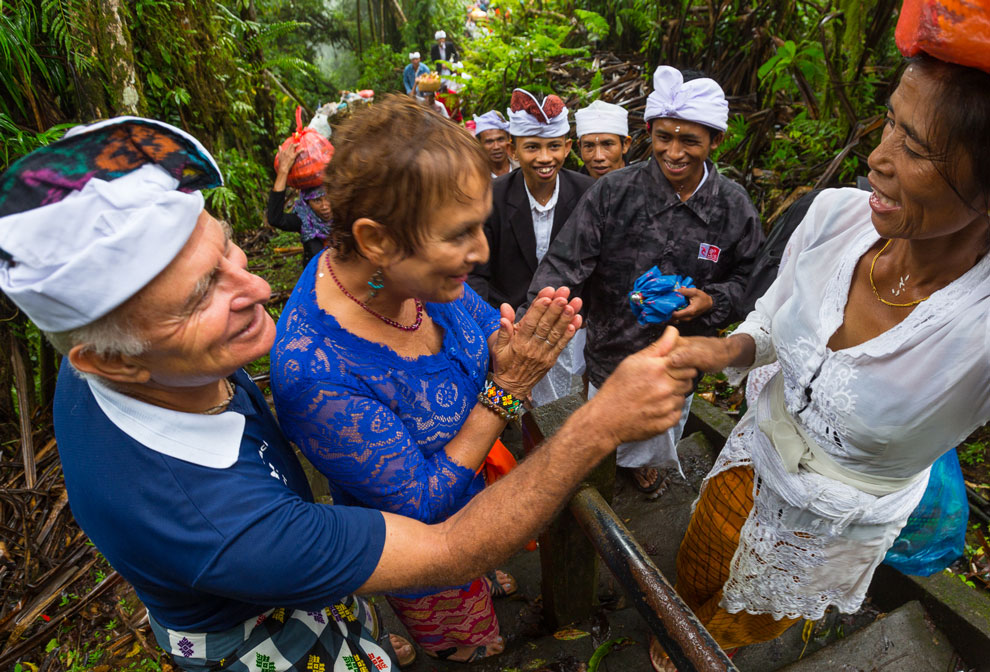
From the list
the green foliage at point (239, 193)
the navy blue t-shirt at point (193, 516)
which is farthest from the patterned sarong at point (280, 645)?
the green foliage at point (239, 193)

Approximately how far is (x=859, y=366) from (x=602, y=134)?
10.4 feet

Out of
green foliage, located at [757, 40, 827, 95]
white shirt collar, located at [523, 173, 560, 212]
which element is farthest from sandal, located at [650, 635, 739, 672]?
green foliage, located at [757, 40, 827, 95]

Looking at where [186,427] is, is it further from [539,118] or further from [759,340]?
[539,118]

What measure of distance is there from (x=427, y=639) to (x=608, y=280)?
6.65 ft

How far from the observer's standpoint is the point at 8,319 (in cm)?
355

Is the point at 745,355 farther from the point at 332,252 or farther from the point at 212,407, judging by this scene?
the point at 212,407

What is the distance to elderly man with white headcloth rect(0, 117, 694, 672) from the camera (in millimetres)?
923

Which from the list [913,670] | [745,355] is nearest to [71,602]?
[745,355]

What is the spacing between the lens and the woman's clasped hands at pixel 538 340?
170 cm

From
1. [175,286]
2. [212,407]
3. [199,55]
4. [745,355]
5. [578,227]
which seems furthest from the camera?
[199,55]

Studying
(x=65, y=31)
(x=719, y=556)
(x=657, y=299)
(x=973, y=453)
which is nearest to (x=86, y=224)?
(x=657, y=299)

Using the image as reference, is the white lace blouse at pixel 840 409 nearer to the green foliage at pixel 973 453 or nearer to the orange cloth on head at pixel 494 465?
the orange cloth on head at pixel 494 465

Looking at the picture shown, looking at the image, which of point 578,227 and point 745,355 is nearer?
point 745,355

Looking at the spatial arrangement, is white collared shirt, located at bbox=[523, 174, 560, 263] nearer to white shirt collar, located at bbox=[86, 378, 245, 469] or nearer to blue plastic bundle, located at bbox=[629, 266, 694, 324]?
blue plastic bundle, located at bbox=[629, 266, 694, 324]
